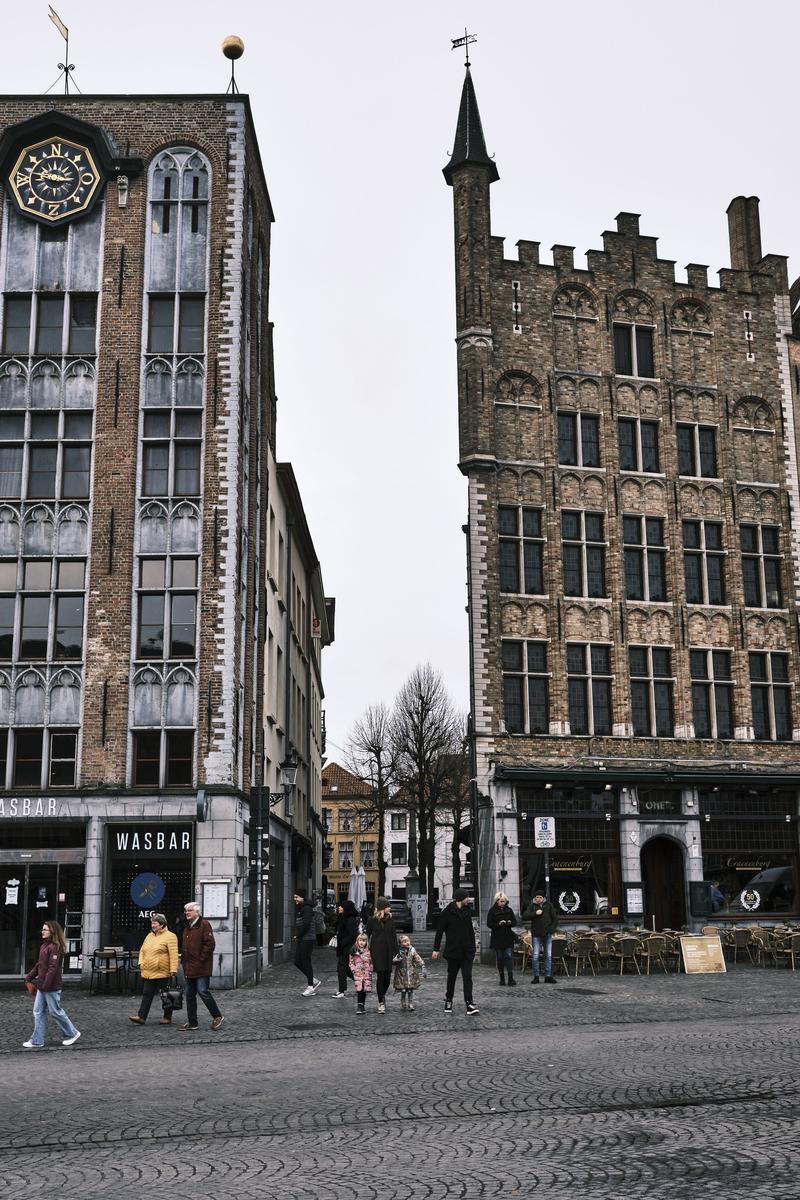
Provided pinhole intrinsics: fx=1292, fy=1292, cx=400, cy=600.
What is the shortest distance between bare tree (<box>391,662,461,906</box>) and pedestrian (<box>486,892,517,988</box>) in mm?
32713

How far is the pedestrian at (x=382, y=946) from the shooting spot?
20547 mm

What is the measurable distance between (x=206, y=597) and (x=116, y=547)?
2.38 metres

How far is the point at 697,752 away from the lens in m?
36.4

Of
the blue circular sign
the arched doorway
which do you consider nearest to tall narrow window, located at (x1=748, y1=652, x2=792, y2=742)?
the arched doorway

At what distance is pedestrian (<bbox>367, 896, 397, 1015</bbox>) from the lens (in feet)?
67.4

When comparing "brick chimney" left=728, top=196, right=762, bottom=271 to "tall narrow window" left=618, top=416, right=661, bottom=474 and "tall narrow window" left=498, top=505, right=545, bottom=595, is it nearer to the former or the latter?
"tall narrow window" left=618, top=416, right=661, bottom=474

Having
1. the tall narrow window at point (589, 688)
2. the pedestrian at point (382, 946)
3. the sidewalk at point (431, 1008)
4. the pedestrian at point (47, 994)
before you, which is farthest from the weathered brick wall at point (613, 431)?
the pedestrian at point (47, 994)

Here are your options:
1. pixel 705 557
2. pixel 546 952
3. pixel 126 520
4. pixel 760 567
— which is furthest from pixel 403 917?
pixel 126 520

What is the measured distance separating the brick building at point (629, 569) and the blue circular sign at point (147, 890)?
32.4ft

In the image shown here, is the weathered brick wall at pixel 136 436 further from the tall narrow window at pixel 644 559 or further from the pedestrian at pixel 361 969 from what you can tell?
the tall narrow window at pixel 644 559

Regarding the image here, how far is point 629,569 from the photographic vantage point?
3716cm

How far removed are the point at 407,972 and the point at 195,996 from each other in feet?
13.3

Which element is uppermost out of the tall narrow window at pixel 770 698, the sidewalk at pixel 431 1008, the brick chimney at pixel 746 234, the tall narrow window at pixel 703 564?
the brick chimney at pixel 746 234

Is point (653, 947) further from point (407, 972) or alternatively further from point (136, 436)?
point (136, 436)
